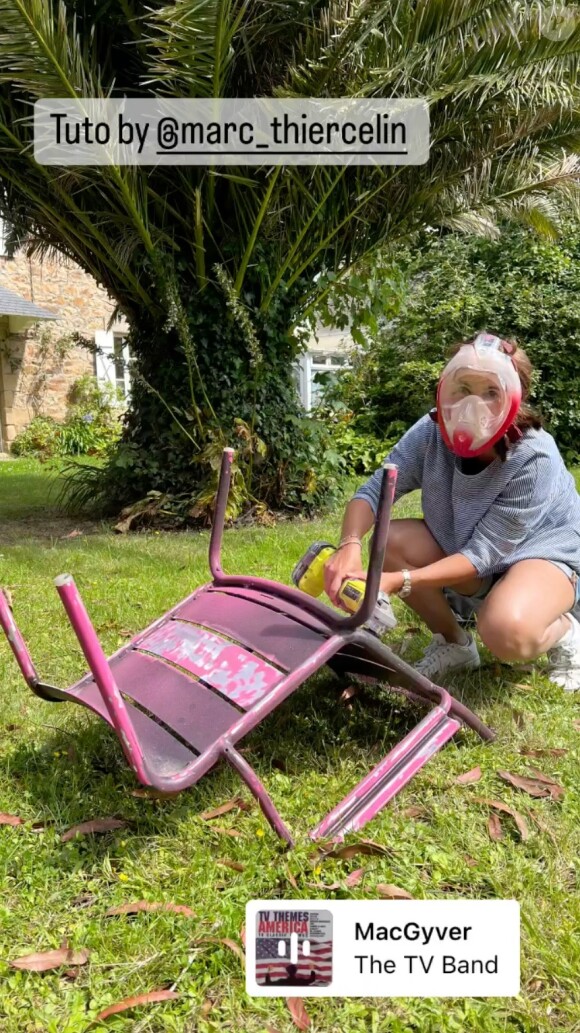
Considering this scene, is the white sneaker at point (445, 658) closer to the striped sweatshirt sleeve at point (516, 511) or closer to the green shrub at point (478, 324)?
the striped sweatshirt sleeve at point (516, 511)

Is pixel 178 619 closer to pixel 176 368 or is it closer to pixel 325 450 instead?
pixel 176 368

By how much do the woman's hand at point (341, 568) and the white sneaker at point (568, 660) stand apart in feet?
3.00

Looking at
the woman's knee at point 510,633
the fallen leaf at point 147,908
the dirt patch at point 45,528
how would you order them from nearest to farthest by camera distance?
the fallen leaf at point 147,908
the woman's knee at point 510,633
the dirt patch at point 45,528

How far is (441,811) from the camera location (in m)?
1.96

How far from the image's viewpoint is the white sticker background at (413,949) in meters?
1.41

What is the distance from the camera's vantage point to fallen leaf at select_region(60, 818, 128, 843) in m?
1.88

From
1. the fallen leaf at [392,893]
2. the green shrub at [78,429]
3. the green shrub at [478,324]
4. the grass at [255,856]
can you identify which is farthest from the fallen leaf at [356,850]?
the green shrub at [78,429]

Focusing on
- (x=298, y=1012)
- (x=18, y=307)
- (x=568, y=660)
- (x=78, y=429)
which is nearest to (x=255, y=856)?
(x=298, y=1012)

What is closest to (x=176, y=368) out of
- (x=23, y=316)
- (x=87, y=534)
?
(x=87, y=534)

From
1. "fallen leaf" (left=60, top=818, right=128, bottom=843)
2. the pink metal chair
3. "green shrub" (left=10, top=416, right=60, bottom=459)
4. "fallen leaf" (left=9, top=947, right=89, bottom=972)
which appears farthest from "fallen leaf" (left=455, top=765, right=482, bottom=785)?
"green shrub" (left=10, top=416, right=60, bottom=459)

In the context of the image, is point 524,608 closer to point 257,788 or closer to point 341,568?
point 341,568

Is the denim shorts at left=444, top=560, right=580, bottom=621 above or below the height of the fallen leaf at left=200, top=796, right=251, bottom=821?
above

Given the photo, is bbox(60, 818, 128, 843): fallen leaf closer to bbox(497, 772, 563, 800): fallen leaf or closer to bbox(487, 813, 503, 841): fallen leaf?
bbox(487, 813, 503, 841): fallen leaf

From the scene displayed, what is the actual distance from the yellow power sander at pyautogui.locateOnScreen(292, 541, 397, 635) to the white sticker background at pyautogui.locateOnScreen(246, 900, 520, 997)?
68 centimetres
